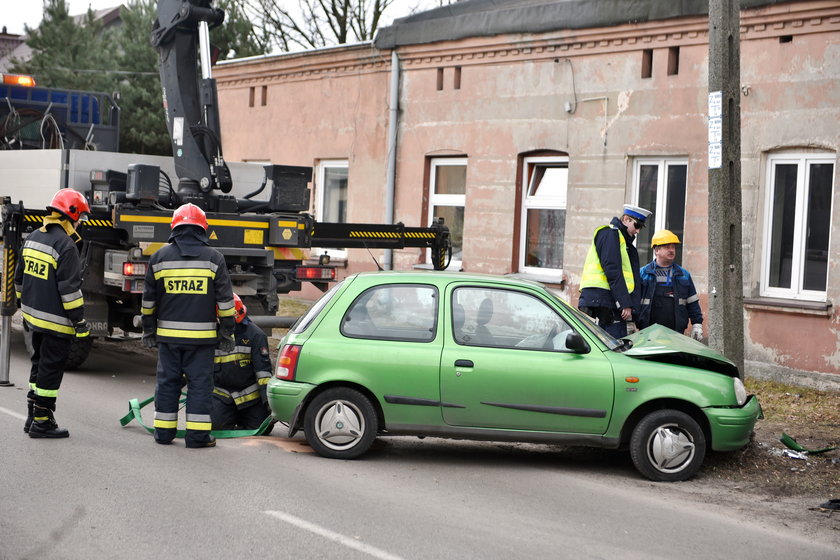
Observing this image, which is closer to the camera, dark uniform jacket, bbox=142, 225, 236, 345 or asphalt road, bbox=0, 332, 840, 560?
asphalt road, bbox=0, 332, 840, 560

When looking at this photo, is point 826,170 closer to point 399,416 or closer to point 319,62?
point 399,416

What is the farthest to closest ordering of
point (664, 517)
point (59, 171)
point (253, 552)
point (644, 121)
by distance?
point (644, 121)
point (59, 171)
point (664, 517)
point (253, 552)

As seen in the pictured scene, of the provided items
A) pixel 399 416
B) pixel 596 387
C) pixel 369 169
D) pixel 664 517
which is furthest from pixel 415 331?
pixel 369 169

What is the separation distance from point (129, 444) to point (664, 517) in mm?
3966

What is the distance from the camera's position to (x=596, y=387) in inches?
293

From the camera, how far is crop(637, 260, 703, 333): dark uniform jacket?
9469mm

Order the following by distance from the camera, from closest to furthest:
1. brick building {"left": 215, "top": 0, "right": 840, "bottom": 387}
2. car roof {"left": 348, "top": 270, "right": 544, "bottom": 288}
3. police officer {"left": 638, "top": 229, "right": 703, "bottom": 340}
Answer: car roof {"left": 348, "top": 270, "right": 544, "bottom": 288} < police officer {"left": 638, "top": 229, "right": 703, "bottom": 340} < brick building {"left": 215, "top": 0, "right": 840, "bottom": 387}

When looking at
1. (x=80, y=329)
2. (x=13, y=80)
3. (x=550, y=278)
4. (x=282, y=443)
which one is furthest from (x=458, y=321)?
(x=13, y=80)

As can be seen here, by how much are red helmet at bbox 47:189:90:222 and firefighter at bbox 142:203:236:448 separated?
87cm

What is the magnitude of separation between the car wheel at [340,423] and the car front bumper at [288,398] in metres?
0.09

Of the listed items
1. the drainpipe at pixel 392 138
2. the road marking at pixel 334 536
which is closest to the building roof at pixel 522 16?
the drainpipe at pixel 392 138

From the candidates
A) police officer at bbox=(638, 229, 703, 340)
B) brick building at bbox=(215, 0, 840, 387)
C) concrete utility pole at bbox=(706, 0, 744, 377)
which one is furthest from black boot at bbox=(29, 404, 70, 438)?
brick building at bbox=(215, 0, 840, 387)

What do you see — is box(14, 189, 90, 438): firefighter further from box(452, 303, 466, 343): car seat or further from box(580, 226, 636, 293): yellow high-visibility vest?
box(580, 226, 636, 293): yellow high-visibility vest

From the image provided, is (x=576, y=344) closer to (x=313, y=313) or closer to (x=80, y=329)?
(x=313, y=313)
